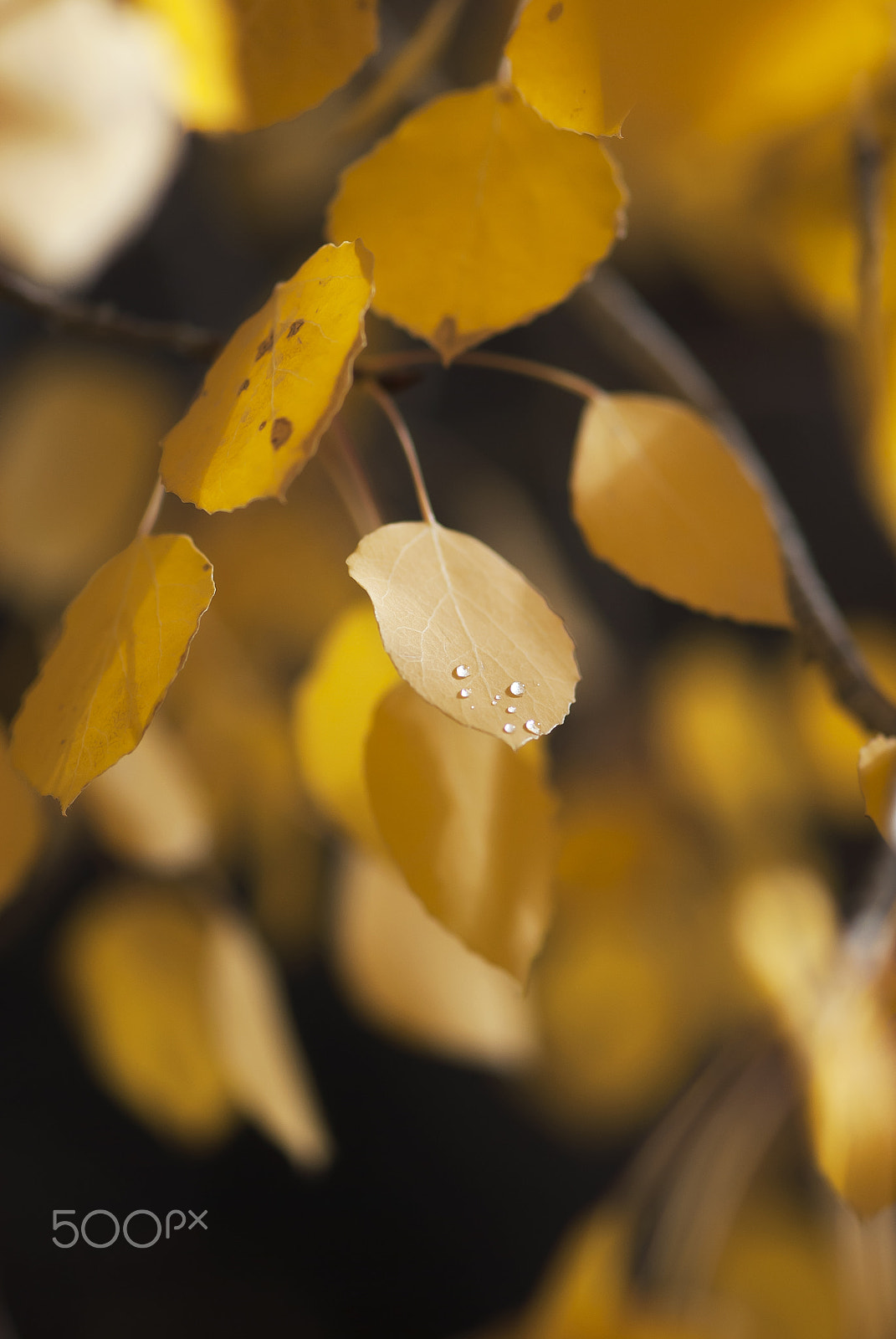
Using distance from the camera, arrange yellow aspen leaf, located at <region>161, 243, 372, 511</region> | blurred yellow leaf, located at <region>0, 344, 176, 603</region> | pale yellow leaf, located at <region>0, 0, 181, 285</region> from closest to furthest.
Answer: yellow aspen leaf, located at <region>161, 243, 372, 511</region> → pale yellow leaf, located at <region>0, 0, 181, 285</region> → blurred yellow leaf, located at <region>0, 344, 176, 603</region>

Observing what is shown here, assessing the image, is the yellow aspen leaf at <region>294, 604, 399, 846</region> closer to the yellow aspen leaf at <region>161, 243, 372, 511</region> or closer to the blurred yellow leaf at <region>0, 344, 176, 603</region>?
the yellow aspen leaf at <region>161, 243, 372, 511</region>

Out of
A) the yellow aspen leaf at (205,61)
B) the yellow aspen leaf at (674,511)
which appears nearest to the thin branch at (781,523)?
the yellow aspen leaf at (674,511)

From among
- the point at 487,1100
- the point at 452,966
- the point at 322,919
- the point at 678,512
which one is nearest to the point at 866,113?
the point at 678,512

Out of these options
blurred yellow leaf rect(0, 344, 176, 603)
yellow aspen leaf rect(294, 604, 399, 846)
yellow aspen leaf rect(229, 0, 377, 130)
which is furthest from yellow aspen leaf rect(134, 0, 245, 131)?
blurred yellow leaf rect(0, 344, 176, 603)

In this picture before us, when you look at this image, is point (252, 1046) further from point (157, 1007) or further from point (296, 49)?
point (296, 49)

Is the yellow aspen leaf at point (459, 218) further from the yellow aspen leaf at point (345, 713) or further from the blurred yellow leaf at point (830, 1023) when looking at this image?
the blurred yellow leaf at point (830, 1023)

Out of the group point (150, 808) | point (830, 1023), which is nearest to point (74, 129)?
point (150, 808)
